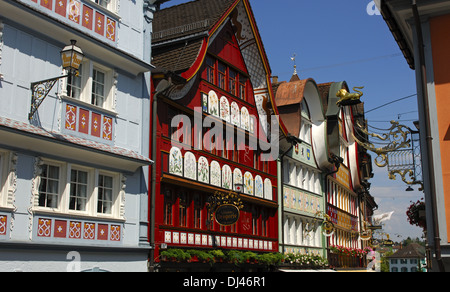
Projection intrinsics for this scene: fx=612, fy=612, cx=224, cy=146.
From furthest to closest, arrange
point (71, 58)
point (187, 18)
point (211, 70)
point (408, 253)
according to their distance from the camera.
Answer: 1. point (408, 253)
2. point (187, 18)
3. point (211, 70)
4. point (71, 58)

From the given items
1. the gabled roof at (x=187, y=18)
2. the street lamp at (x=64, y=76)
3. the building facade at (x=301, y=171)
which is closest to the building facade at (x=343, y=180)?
the building facade at (x=301, y=171)

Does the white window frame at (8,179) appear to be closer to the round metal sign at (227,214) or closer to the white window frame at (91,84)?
the white window frame at (91,84)

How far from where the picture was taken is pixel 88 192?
1645 centimetres

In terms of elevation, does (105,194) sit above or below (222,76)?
below

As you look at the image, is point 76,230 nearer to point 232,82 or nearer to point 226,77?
point 226,77

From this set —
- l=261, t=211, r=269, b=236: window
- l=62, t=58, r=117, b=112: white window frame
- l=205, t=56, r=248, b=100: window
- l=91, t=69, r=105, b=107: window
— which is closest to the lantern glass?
l=62, t=58, r=117, b=112: white window frame

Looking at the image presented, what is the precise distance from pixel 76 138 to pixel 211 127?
8756 mm

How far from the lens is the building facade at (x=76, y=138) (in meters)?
14.2

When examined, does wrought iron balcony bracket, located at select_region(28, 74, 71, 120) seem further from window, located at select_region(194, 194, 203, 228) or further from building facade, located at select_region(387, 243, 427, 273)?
building facade, located at select_region(387, 243, 427, 273)

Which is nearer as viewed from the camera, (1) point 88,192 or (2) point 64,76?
(2) point 64,76

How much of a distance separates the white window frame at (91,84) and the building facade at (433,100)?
806 cm

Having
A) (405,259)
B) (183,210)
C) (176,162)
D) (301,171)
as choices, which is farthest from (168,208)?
(405,259)

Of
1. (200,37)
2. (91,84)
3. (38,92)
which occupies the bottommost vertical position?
(38,92)
